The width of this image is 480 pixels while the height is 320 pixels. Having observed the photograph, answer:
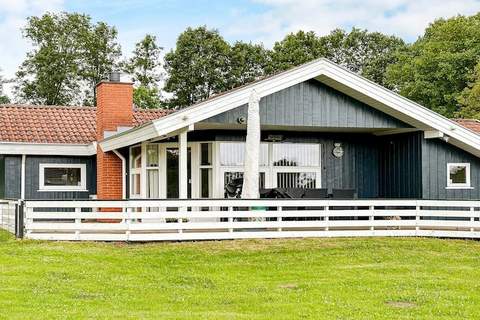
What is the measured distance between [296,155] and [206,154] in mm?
2262

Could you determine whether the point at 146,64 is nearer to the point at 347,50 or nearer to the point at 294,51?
the point at 294,51

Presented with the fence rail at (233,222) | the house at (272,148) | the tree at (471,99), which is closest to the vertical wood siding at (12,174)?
the house at (272,148)

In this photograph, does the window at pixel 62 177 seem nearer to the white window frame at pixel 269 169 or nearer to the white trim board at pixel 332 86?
the white trim board at pixel 332 86

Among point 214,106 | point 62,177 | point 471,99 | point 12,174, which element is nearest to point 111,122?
point 62,177

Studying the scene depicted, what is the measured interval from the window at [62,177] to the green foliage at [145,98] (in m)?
21.9

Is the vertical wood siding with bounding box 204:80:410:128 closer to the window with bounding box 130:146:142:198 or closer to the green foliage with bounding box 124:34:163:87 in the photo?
the window with bounding box 130:146:142:198

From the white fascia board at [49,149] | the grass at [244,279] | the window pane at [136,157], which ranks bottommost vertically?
the grass at [244,279]

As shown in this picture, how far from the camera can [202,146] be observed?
Result: 18078mm

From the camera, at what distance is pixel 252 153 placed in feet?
→ 51.5

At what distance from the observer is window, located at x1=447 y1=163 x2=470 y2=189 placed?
60.6 feet

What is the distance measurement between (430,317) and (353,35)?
144 ft

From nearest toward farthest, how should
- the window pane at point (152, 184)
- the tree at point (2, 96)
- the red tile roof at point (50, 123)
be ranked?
1. the window pane at point (152, 184)
2. the red tile roof at point (50, 123)
3. the tree at point (2, 96)

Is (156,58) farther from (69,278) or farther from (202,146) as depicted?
(69,278)

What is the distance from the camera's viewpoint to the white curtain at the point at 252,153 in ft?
51.3
